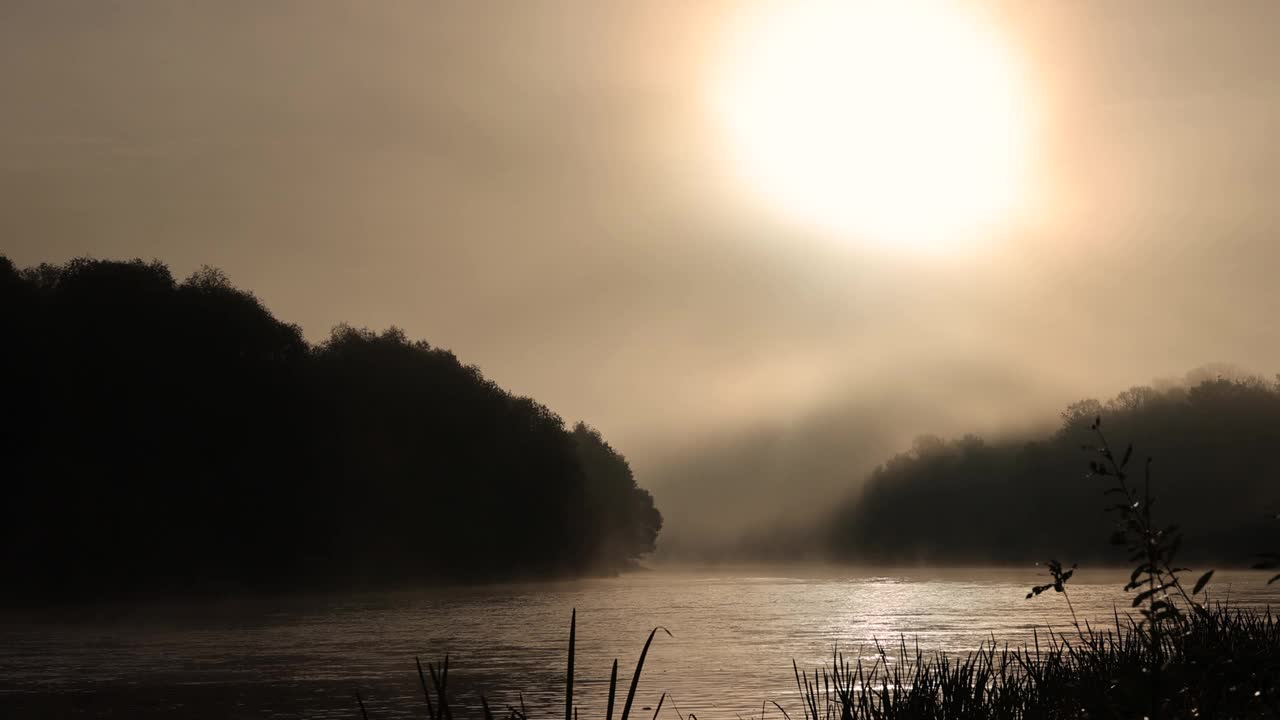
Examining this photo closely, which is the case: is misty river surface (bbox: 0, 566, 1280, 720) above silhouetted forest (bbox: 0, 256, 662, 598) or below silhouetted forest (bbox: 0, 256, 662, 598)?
below

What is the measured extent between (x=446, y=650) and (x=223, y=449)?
73207 millimetres

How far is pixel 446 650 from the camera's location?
12.1m

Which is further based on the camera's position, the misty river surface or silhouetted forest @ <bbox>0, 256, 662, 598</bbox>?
silhouetted forest @ <bbox>0, 256, 662, 598</bbox>

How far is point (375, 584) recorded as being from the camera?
98000mm

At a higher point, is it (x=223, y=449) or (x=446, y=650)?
(x=223, y=449)

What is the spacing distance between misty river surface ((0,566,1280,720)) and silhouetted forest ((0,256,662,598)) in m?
10.3

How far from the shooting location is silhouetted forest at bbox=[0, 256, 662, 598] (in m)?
73.2

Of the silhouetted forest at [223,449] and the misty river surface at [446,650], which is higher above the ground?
the silhouetted forest at [223,449]

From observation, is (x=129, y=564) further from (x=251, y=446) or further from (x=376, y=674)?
(x=376, y=674)

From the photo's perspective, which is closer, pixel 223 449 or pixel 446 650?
pixel 446 650

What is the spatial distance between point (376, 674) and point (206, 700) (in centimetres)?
486

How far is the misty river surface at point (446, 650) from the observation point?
79.8 feet

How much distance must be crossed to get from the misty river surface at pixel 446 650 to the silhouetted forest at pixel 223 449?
1033 cm

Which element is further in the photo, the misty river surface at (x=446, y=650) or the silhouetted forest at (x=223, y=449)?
the silhouetted forest at (x=223, y=449)
